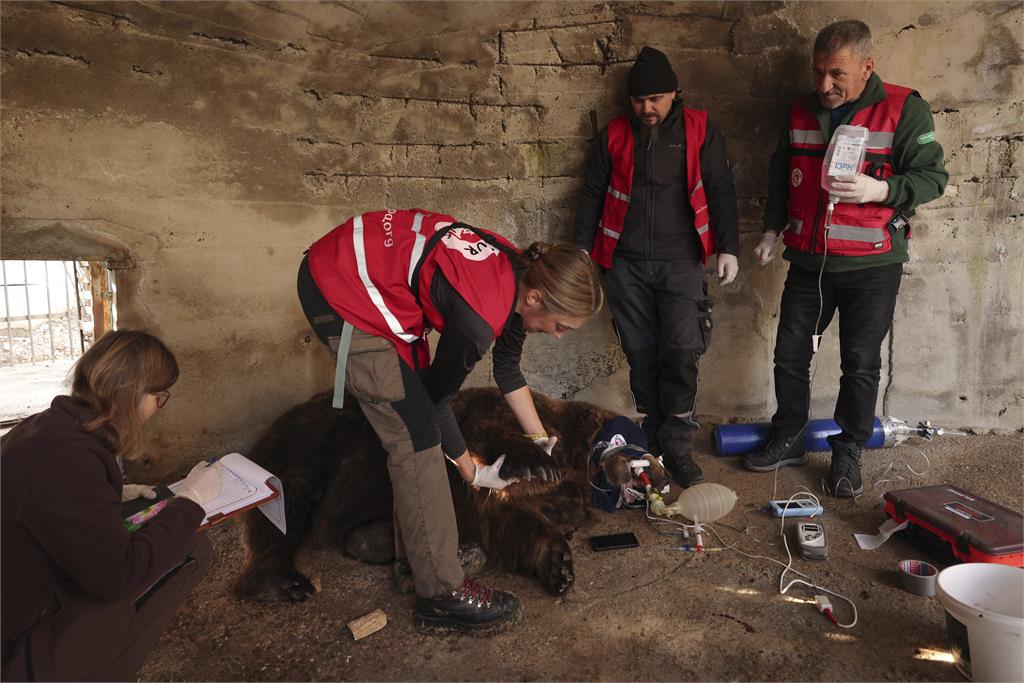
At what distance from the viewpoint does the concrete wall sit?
2.89 meters

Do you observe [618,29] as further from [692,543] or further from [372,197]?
[692,543]

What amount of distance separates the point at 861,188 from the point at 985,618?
5.75 feet

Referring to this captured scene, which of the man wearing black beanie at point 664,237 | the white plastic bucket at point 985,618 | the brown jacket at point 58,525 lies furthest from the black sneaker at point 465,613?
the man wearing black beanie at point 664,237

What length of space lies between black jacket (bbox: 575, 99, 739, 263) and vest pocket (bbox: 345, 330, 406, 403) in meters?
1.73

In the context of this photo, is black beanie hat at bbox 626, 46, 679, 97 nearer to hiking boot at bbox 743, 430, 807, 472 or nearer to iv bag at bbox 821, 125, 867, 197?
iv bag at bbox 821, 125, 867, 197

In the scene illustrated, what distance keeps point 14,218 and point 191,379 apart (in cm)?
93

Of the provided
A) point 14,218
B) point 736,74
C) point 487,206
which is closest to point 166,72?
point 14,218

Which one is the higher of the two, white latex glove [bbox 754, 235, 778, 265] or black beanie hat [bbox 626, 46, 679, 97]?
black beanie hat [bbox 626, 46, 679, 97]

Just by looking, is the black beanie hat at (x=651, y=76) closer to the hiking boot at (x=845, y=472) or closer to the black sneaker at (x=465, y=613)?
the hiking boot at (x=845, y=472)

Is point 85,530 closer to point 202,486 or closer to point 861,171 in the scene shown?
point 202,486

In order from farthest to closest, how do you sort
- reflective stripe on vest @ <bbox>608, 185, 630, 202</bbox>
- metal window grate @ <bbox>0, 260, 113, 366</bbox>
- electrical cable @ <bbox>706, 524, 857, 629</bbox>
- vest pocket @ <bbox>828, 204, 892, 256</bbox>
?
metal window grate @ <bbox>0, 260, 113, 366</bbox>
reflective stripe on vest @ <bbox>608, 185, 630, 202</bbox>
vest pocket @ <bbox>828, 204, 892, 256</bbox>
electrical cable @ <bbox>706, 524, 857, 629</bbox>

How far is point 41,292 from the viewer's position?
5.84 m

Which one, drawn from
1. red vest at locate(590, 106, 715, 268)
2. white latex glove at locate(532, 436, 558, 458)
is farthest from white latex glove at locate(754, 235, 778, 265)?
white latex glove at locate(532, 436, 558, 458)

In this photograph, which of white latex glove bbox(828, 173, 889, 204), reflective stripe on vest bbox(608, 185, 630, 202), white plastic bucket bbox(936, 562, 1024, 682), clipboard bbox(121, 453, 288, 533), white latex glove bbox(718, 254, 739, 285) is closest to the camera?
white plastic bucket bbox(936, 562, 1024, 682)
